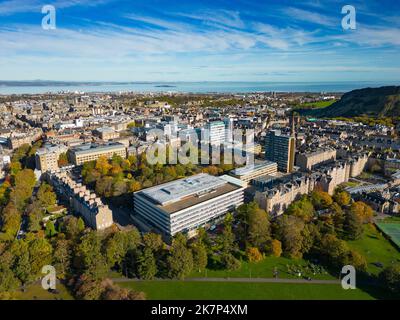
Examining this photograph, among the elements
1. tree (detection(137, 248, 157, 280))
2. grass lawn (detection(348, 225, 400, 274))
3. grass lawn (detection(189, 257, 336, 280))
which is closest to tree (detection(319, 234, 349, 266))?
grass lawn (detection(189, 257, 336, 280))

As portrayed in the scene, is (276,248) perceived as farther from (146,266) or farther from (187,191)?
(146,266)

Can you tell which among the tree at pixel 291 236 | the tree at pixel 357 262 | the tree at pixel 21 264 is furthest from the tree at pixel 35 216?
the tree at pixel 357 262

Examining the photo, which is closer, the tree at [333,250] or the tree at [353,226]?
the tree at [333,250]

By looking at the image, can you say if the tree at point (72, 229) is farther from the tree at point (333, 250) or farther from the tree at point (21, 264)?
the tree at point (333, 250)
